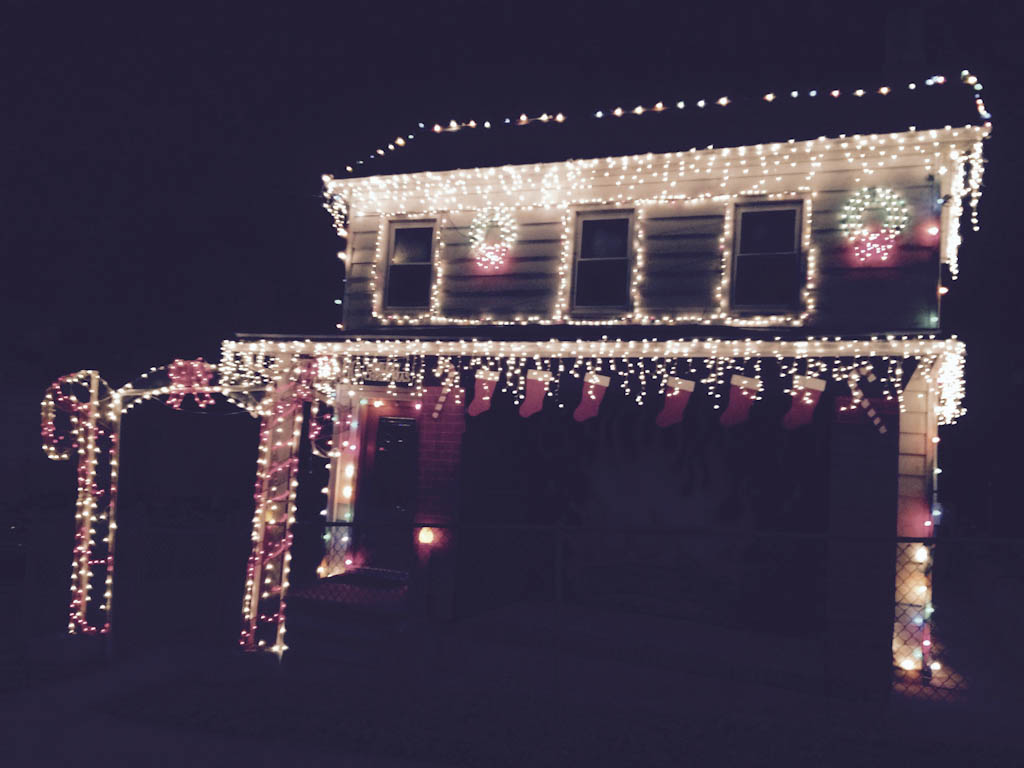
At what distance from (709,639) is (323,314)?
15.6 metres

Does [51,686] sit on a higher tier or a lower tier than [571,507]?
lower

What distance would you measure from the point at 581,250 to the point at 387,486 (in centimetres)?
431

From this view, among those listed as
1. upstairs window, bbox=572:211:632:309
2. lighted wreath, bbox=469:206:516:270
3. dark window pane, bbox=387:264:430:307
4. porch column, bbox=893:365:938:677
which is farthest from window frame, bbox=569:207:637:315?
porch column, bbox=893:365:938:677

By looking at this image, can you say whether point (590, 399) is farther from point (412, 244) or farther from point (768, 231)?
point (412, 244)

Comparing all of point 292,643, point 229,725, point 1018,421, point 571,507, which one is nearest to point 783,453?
point 571,507

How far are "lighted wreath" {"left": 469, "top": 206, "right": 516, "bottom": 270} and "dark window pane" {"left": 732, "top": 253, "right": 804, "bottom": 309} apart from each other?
10.1ft

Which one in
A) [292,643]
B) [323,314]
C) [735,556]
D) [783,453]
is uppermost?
[323,314]

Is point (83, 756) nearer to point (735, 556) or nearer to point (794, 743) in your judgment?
point (794, 743)

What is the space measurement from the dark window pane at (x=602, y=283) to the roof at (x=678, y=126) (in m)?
1.41

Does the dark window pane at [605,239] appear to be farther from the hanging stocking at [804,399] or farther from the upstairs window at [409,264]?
the hanging stocking at [804,399]

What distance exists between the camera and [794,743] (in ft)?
17.6

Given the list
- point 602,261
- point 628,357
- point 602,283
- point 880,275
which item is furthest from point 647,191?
point 880,275

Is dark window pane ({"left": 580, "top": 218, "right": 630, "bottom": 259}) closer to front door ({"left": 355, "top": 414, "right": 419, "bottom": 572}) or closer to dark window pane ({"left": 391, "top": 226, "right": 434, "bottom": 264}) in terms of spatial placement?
dark window pane ({"left": 391, "top": 226, "right": 434, "bottom": 264})

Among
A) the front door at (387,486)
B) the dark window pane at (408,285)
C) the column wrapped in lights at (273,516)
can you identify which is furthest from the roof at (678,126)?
the column wrapped in lights at (273,516)
